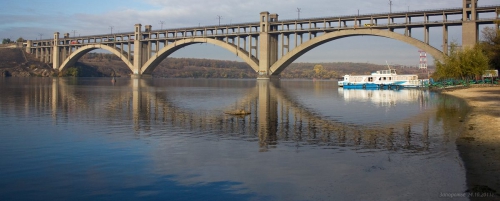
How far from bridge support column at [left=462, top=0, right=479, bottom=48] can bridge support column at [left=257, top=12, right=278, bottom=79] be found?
38310mm

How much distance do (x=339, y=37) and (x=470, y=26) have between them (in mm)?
23131

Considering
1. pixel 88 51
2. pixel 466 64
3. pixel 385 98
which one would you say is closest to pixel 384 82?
pixel 466 64

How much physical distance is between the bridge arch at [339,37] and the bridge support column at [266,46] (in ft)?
5.20

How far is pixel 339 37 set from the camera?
3263 inches

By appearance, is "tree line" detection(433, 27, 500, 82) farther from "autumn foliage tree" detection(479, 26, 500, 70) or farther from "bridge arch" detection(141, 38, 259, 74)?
"bridge arch" detection(141, 38, 259, 74)

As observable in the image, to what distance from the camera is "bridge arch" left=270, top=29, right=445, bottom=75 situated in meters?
72.9

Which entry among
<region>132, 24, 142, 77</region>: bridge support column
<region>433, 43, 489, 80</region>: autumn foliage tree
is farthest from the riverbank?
<region>132, 24, 142, 77</region>: bridge support column

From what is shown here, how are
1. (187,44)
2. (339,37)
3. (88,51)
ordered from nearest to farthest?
(339,37) → (187,44) → (88,51)

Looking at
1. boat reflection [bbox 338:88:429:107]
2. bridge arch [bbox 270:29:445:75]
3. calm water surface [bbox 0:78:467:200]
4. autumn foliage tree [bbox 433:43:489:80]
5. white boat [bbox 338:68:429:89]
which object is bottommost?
calm water surface [bbox 0:78:467:200]

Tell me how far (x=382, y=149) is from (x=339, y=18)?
70.3m

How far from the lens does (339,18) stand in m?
81.4

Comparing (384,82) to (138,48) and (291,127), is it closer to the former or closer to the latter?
(291,127)

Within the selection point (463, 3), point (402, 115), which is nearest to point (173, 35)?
point (463, 3)

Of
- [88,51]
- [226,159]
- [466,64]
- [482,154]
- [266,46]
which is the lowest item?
[226,159]
